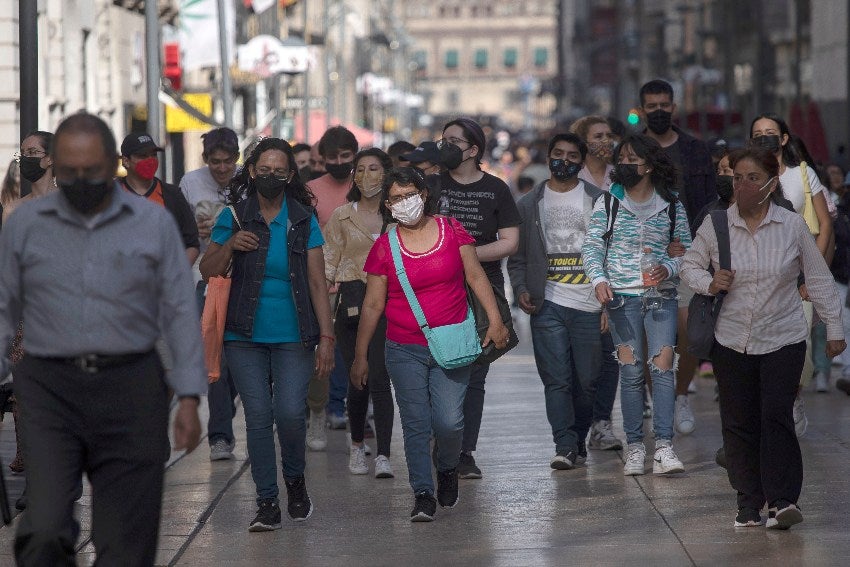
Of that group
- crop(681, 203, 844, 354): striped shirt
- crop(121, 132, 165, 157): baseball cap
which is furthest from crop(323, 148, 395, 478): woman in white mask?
crop(681, 203, 844, 354): striped shirt

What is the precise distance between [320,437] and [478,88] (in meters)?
180

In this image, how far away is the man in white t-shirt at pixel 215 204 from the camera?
10930 mm

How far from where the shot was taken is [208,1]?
24.6 meters

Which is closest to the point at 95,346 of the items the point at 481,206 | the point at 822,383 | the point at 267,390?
the point at 267,390

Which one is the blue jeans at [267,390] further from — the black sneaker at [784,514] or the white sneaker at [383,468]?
the black sneaker at [784,514]

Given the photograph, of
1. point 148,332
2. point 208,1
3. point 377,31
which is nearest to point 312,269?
point 148,332

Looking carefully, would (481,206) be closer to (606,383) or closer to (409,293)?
(409,293)

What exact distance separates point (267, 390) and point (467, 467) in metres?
1.91

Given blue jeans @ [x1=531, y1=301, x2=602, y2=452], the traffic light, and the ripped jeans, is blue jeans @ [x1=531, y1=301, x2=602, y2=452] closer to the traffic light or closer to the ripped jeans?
the ripped jeans

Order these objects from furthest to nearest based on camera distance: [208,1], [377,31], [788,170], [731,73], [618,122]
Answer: [377,31], [731,73], [208,1], [618,122], [788,170]

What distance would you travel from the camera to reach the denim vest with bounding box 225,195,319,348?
8266mm

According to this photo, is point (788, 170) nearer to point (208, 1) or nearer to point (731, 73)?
point (208, 1)

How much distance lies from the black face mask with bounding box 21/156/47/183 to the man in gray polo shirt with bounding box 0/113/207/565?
12.3 feet

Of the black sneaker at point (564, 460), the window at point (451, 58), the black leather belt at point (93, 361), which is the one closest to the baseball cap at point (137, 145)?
the black sneaker at point (564, 460)
